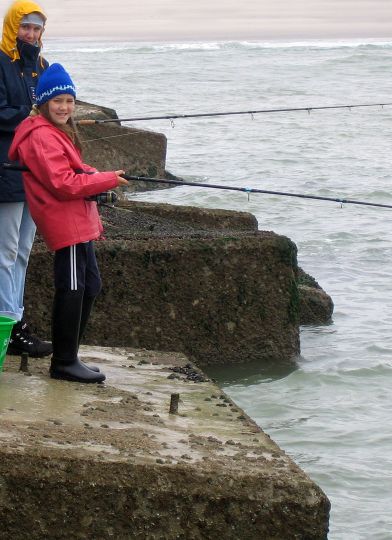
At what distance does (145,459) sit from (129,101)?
67.9 ft

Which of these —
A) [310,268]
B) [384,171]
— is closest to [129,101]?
[384,171]

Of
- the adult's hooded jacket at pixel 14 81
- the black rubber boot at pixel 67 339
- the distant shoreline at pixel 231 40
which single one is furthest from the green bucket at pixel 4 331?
the distant shoreline at pixel 231 40

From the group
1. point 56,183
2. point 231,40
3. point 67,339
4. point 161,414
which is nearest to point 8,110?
point 56,183

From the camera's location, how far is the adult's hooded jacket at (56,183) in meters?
4.49

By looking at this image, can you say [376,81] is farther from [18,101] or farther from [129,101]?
[18,101]

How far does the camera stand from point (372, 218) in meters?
12.5

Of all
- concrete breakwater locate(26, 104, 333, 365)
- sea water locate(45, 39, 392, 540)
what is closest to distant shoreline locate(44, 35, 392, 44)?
sea water locate(45, 39, 392, 540)

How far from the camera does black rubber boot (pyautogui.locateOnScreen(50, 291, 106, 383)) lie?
4.62 m

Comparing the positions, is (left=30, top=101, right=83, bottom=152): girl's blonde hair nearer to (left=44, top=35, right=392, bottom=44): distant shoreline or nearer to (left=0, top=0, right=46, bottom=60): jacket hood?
(left=0, top=0, right=46, bottom=60): jacket hood

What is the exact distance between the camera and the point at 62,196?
4.51 metres

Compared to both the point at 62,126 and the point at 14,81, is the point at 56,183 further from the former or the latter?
the point at 14,81

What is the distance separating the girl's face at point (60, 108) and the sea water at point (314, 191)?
180 centimetres

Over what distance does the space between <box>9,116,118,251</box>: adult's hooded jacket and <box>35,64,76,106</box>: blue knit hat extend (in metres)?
0.09

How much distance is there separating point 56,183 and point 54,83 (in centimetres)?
37
